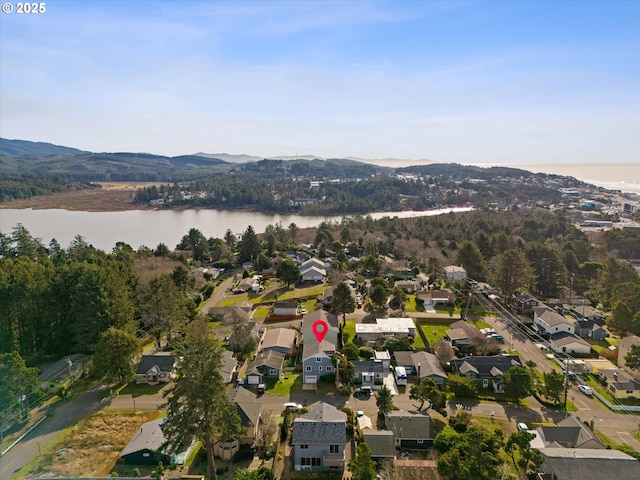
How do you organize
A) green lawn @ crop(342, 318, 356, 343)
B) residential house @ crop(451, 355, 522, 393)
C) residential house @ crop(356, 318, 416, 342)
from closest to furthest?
residential house @ crop(451, 355, 522, 393), residential house @ crop(356, 318, 416, 342), green lawn @ crop(342, 318, 356, 343)

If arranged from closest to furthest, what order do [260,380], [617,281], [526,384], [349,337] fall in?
[526,384] < [260,380] < [349,337] < [617,281]

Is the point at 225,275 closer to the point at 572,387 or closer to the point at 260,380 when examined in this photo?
the point at 260,380

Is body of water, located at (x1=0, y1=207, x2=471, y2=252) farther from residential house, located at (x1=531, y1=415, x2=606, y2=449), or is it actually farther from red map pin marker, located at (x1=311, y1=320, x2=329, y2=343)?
residential house, located at (x1=531, y1=415, x2=606, y2=449)

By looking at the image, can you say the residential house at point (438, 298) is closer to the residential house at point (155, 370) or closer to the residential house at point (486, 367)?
the residential house at point (486, 367)

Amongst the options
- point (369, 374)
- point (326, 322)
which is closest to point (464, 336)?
point (369, 374)

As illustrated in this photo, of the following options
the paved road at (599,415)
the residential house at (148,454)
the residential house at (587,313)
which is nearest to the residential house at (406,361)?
the paved road at (599,415)

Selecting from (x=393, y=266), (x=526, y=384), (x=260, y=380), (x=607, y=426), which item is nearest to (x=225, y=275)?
(x=393, y=266)

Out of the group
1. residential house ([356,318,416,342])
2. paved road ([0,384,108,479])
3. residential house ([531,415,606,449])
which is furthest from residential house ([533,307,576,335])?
paved road ([0,384,108,479])
